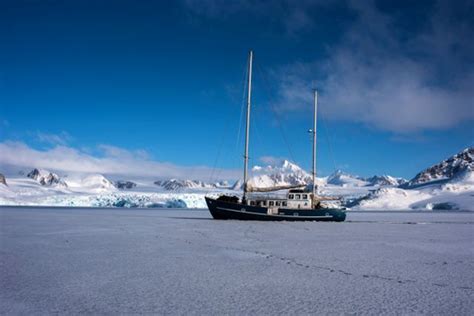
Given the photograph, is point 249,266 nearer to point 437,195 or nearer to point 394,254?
point 394,254

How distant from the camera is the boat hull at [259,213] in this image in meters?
39.8

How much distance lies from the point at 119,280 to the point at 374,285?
5785 mm

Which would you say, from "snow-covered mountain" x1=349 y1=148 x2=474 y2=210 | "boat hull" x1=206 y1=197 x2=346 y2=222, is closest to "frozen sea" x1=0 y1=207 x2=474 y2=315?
"boat hull" x1=206 y1=197 x2=346 y2=222

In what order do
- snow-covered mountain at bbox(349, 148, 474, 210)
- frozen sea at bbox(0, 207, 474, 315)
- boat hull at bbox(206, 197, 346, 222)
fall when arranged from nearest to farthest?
1. frozen sea at bbox(0, 207, 474, 315)
2. boat hull at bbox(206, 197, 346, 222)
3. snow-covered mountain at bbox(349, 148, 474, 210)

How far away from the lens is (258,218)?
3997 centimetres

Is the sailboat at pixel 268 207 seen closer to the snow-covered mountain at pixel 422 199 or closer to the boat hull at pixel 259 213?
the boat hull at pixel 259 213

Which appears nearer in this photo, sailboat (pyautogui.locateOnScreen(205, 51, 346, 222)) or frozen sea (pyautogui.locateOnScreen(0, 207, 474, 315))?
frozen sea (pyautogui.locateOnScreen(0, 207, 474, 315))

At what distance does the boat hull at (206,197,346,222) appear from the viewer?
39.8 metres

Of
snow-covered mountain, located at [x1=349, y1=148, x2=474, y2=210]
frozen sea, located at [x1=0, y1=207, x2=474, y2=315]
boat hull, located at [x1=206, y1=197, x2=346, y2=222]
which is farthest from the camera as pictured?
snow-covered mountain, located at [x1=349, y1=148, x2=474, y2=210]

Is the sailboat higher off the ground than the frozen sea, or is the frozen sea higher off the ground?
the sailboat

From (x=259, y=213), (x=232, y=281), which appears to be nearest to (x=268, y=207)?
(x=259, y=213)

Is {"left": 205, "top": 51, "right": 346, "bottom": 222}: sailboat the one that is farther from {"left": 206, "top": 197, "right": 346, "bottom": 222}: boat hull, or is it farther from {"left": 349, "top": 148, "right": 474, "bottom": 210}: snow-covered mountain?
{"left": 349, "top": 148, "right": 474, "bottom": 210}: snow-covered mountain

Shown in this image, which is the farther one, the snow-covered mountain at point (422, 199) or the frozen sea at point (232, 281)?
the snow-covered mountain at point (422, 199)

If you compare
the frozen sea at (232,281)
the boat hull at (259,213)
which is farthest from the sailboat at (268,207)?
the frozen sea at (232,281)
